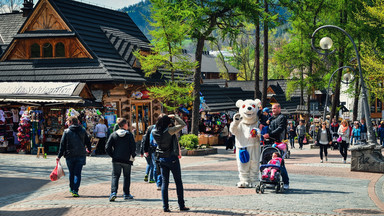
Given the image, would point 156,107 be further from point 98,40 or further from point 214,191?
point 214,191

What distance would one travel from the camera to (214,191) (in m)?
13.0

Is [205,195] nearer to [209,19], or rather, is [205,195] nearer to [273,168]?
[273,168]

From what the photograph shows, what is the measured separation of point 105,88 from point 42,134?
19.8 ft

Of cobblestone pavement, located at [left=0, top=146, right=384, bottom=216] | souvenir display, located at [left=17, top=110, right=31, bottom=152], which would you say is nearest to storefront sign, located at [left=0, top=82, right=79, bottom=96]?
souvenir display, located at [left=17, top=110, right=31, bottom=152]

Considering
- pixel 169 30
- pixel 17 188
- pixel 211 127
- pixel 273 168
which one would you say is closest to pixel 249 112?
pixel 273 168

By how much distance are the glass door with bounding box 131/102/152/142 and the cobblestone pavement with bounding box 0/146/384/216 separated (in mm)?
15072

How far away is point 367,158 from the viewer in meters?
18.4

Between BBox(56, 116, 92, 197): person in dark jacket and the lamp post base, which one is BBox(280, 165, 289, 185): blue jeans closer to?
BBox(56, 116, 92, 197): person in dark jacket

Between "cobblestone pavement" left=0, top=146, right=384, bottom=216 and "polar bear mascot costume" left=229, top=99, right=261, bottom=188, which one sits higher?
"polar bear mascot costume" left=229, top=99, right=261, bottom=188

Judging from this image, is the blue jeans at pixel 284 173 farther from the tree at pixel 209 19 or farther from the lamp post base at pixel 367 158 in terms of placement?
the tree at pixel 209 19

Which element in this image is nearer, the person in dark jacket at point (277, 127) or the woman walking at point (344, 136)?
the person in dark jacket at point (277, 127)

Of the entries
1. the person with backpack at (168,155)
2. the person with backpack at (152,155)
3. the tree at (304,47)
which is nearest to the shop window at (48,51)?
the tree at (304,47)

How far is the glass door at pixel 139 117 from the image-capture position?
34.6m

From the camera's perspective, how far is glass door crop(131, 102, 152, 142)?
34562 millimetres
